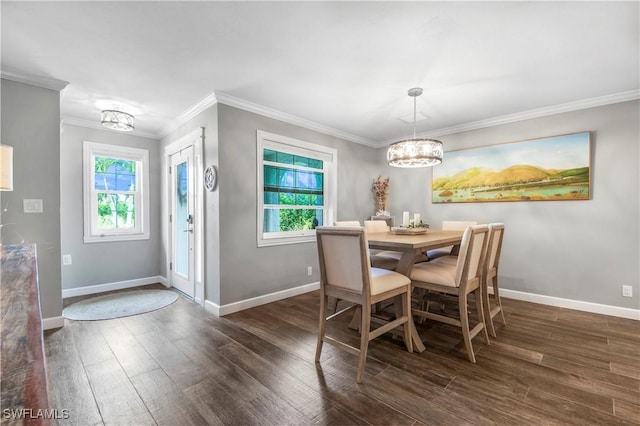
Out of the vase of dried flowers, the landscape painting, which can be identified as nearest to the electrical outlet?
the vase of dried flowers

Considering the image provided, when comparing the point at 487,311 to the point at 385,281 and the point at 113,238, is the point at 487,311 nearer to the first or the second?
the point at 385,281

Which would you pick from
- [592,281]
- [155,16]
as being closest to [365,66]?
[155,16]

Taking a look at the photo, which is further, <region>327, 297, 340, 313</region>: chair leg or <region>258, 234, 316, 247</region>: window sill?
<region>258, 234, 316, 247</region>: window sill

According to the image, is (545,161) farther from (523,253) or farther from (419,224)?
(419,224)

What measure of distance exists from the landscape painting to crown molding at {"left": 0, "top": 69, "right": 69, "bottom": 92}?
4.64m

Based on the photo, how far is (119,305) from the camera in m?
3.42

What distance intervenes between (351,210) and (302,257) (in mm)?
1270

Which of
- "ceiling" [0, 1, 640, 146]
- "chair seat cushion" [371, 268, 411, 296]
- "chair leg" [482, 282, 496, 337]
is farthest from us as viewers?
"chair leg" [482, 282, 496, 337]

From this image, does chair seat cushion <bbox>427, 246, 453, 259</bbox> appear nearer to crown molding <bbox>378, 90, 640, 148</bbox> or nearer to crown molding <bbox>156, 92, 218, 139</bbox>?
crown molding <bbox>378, 90, 640, 148</bbox>

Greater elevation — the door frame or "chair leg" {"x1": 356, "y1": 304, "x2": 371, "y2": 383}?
the door frame

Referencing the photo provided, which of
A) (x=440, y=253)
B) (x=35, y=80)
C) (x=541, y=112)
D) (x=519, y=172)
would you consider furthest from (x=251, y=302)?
(x=541, y=112)

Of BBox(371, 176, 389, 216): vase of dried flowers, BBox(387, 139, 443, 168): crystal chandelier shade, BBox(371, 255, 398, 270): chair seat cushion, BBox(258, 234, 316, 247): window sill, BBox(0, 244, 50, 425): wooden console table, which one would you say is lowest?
BBox(371, 255, 398, 270): chair seat cushion

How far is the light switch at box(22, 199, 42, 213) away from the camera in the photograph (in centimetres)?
268

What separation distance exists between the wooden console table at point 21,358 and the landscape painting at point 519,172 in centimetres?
445
